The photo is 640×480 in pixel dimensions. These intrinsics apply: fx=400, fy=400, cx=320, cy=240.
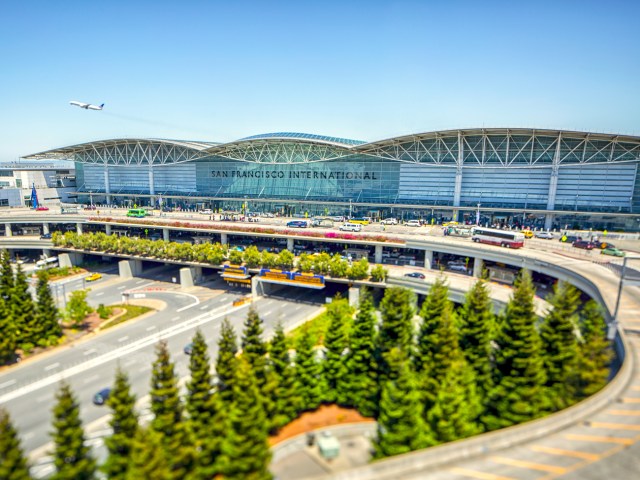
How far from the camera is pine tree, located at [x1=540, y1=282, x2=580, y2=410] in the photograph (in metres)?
24.0

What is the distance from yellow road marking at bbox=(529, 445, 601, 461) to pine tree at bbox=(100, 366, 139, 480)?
1954 centimetres

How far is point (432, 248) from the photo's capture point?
2243 inches

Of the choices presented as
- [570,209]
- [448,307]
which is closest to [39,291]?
[448,307]

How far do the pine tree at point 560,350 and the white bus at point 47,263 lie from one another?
73.4 meters

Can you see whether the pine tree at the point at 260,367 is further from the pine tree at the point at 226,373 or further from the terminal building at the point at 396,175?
the terminal building at the point at 396,175

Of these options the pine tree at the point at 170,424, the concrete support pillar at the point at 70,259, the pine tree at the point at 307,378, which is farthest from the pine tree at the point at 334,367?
the concrete support pillar at the point at 70,259

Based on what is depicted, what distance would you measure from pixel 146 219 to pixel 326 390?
217 feet

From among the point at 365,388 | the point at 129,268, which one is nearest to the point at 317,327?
the point at 365,388

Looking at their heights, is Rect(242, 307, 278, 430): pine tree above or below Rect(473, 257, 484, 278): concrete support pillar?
below

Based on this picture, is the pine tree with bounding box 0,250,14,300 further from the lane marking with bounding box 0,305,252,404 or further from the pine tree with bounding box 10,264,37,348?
the lane marking with bounding box 0,305,252,404

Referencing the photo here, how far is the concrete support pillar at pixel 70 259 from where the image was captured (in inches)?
2906

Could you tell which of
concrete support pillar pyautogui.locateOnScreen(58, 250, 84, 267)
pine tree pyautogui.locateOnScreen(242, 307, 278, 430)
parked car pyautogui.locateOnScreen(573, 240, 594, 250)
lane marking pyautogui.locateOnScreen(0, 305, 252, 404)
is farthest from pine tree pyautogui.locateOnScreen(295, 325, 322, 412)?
concrete support pillar pyautogui.locateOnScreen(58, 250, 84, 267)

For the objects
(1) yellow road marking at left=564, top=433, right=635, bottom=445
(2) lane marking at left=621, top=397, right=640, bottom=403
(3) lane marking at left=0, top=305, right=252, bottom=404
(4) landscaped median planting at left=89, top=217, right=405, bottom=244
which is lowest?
(3) lane marking at left=0, top=305, right=252, bottom=404

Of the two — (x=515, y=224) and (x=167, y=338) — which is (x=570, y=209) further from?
(x=167, y=338)
